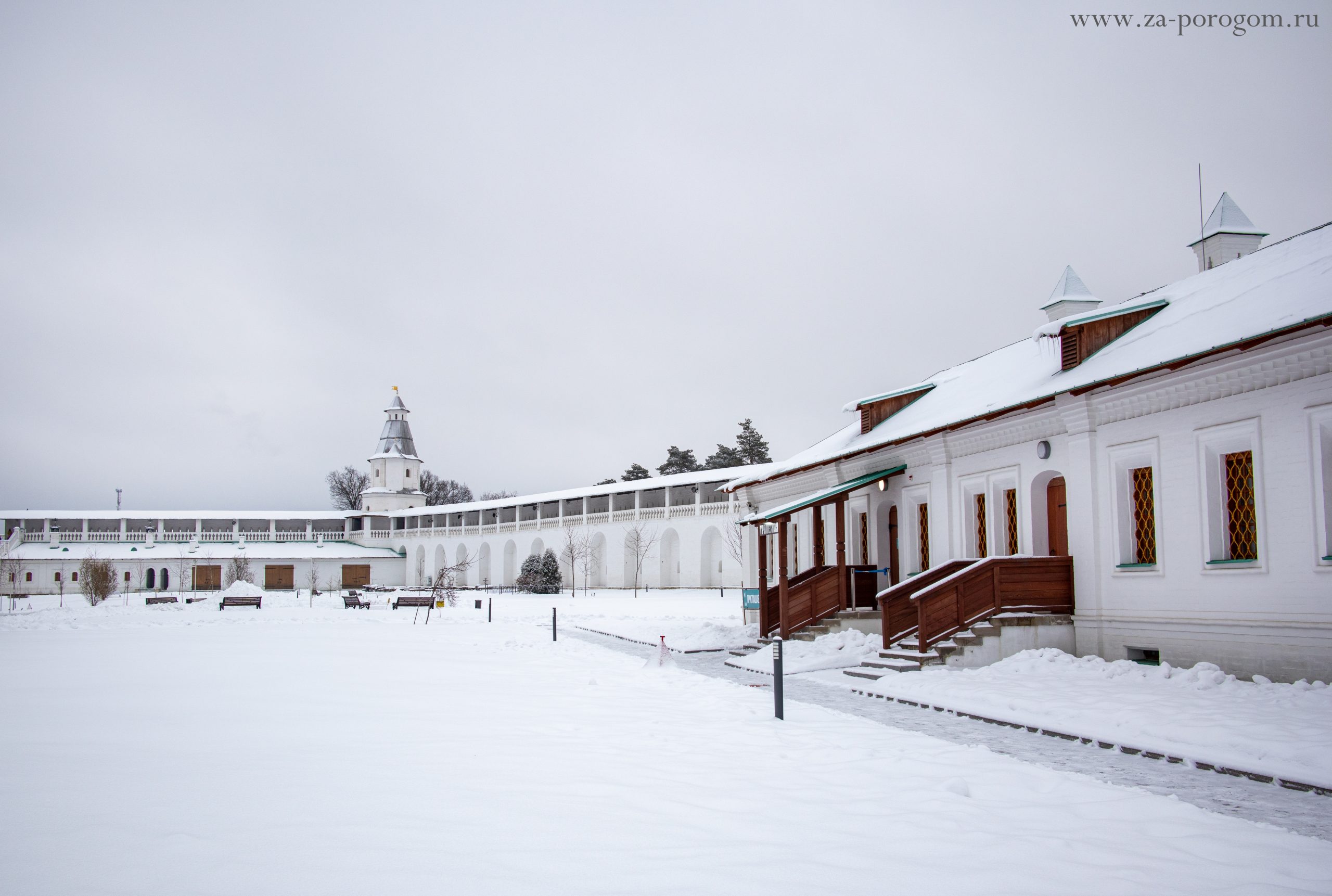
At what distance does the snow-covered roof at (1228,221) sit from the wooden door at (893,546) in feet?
26.3

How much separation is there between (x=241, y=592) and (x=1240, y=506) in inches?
1525

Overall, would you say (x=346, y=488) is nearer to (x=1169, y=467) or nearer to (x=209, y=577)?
(x=209, y=577)

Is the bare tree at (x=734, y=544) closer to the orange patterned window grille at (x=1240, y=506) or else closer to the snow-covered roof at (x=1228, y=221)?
the snow-covered roof at (x=1228, y=221)

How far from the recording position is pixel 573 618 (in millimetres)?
31266

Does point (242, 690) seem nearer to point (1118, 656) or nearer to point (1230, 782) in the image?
point (1230, 782)

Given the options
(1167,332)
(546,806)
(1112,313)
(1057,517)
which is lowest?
(546,806)

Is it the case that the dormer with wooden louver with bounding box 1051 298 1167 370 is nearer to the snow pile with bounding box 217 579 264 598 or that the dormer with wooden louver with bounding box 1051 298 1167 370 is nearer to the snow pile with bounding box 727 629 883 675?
the snow pile with bounding box 727 629 883 675

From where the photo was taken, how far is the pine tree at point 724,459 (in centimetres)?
7362

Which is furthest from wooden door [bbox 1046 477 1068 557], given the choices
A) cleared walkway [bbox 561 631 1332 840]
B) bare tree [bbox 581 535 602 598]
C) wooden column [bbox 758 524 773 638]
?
bare tree [bbox 581 535 602 598]

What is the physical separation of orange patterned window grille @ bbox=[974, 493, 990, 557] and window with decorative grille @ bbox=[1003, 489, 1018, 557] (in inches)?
20.2

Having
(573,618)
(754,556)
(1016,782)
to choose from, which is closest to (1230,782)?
(1016,782)

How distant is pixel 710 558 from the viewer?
157ft

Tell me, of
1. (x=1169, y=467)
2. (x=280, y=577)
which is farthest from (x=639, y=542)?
(x=1169, y=467)

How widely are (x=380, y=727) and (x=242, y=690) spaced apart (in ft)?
11.4
